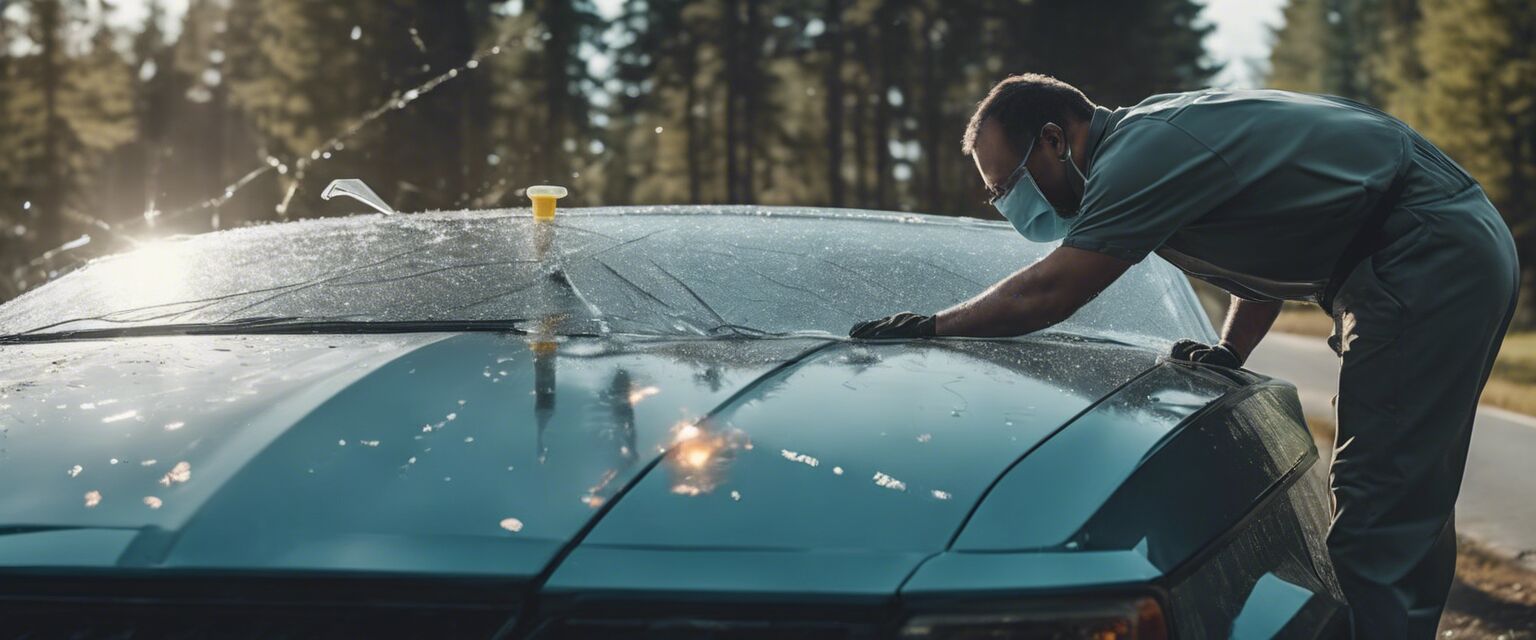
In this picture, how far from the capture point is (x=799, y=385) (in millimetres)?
2055

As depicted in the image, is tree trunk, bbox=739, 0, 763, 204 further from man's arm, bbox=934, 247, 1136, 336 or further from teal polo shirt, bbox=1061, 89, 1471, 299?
Result: man's arm, bbox=934, 247, 1136, 336

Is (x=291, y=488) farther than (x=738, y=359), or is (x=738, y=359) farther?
(x=738, y=359)

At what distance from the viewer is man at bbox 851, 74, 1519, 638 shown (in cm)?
257

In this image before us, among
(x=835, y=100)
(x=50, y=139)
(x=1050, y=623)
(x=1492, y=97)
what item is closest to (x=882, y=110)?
(x=835, y=100)

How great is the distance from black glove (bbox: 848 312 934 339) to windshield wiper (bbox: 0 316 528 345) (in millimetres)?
591

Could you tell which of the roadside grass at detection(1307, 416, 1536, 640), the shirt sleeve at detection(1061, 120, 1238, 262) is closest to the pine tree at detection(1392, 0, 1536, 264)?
the roadside grass at detection(1307, 416, 1536, 640)

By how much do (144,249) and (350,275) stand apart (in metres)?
0.90

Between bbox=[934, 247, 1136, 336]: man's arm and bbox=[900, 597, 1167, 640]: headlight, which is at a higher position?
bbox=[934, 247, 1136, 336]: man's arm

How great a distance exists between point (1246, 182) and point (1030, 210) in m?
0.55

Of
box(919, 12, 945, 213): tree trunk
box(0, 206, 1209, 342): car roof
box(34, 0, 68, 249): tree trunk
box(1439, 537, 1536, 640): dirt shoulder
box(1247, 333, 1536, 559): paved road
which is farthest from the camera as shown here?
box(34, 0, 68, 249): tree trunk

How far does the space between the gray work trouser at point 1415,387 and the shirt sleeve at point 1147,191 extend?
35cm

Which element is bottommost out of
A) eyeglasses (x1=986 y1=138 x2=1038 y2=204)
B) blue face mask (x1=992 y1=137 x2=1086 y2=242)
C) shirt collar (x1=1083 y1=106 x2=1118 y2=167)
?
blue face mask (x1=992 y1=137 x2=1086 y2=242)

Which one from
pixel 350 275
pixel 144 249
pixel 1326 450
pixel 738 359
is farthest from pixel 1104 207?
pixel 1326 450

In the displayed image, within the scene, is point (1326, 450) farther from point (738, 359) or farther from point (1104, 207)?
point (738, 359)
